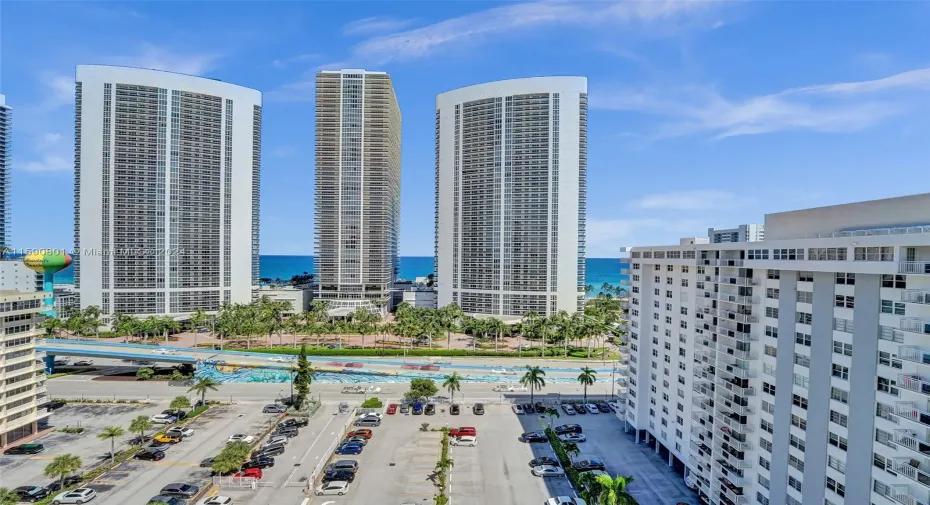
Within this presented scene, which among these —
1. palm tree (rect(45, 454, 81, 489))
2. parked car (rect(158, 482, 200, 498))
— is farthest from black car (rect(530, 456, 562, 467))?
palm tree (rect(45, 454, 81, 489))

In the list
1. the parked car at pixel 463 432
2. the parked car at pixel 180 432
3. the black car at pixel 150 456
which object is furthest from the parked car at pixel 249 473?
the parked car at pixel 463 432

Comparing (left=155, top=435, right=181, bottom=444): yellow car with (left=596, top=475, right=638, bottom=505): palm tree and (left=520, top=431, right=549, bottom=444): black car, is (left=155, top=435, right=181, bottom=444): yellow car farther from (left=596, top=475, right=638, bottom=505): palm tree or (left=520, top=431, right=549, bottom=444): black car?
(left=596, top=475, right=638, bottom=505): palm tree

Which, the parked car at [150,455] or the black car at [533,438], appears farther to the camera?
the black car at [533,438]

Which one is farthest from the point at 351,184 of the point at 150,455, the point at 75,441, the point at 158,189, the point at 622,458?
the point at 622,458

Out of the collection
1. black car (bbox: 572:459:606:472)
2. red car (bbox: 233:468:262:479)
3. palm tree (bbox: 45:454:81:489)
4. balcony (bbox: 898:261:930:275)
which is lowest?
black car (bbox: 572:459:606:472)

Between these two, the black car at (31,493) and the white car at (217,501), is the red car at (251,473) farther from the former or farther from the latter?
the black car at (31,493)
